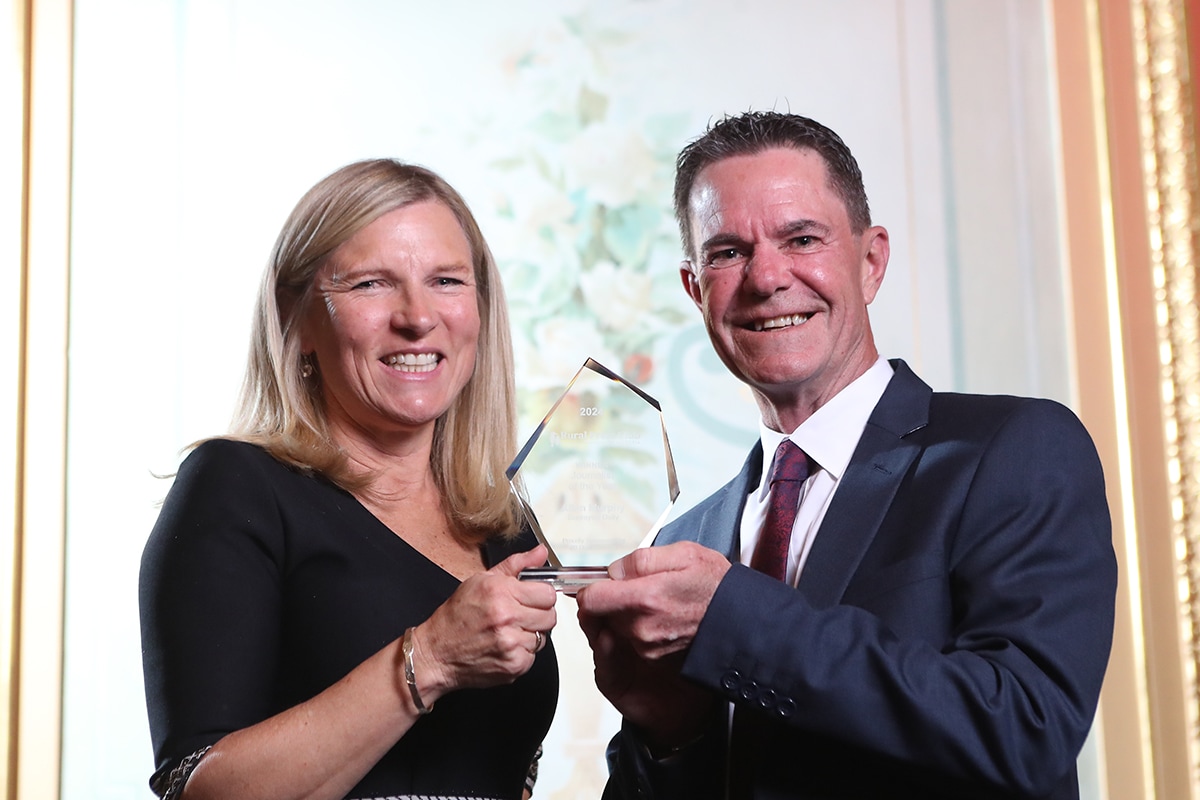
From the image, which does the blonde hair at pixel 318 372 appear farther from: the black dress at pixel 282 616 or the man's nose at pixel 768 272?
the man's nose at pixel 768 272

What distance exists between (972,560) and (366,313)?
948 mm

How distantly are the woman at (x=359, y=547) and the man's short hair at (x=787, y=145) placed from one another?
41cm

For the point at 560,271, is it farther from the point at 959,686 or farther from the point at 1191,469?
the point at 959,686

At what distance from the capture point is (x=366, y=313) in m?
1.86

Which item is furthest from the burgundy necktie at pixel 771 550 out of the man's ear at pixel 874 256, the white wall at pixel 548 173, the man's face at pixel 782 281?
the white wall at pixel 548 173

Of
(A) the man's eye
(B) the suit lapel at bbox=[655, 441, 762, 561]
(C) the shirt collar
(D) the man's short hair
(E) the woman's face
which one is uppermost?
(D) the man's short hair

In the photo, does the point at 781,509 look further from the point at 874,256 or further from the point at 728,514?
the point at 874,256

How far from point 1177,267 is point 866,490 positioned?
173 centimetres

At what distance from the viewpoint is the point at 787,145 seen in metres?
1.93

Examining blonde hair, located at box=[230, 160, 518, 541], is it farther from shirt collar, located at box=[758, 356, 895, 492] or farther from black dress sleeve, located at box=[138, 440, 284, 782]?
shirt collar, located at box=[758, 356, 895, 492]

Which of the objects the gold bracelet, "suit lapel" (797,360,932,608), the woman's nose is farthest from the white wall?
the gold bracelet

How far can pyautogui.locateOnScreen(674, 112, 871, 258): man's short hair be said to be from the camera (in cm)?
194

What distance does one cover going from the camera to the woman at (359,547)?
1526mm

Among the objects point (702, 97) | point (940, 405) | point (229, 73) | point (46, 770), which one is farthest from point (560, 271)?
point (46, 770)
